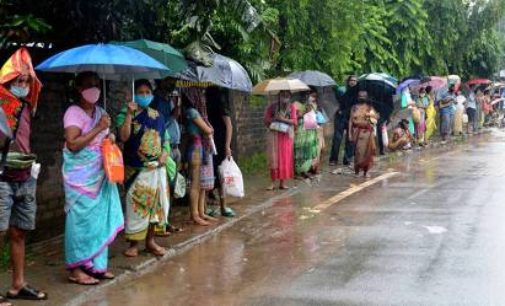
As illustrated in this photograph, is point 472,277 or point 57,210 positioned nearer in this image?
point 472,277

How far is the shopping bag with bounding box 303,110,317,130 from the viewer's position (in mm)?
12930

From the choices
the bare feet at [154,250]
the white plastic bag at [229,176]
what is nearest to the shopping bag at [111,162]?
the bare feet at [154,250]

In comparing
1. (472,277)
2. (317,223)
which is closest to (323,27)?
(317,223)

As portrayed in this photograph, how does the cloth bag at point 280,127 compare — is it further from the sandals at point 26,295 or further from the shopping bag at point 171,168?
the sandals at point 26,295

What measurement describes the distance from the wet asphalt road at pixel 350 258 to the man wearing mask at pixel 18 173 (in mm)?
715

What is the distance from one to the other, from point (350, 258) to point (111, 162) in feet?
8.72

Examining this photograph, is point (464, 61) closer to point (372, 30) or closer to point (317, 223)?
point (372, 30)

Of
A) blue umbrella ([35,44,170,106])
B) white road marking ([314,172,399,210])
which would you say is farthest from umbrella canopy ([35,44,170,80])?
white road marking ([314,172,399,210])

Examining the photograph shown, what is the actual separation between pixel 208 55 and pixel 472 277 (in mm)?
4093

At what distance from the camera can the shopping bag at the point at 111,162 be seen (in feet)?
20.5

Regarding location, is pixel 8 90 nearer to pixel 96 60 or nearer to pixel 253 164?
pixel 96 60

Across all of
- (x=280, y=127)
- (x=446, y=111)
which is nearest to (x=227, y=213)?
(x=280, y=127)

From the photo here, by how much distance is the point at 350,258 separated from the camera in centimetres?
728

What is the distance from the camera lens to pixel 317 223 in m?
9.21
